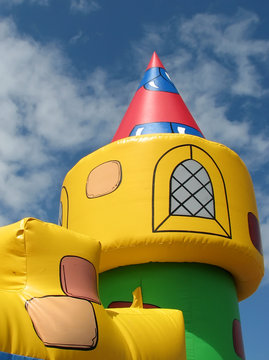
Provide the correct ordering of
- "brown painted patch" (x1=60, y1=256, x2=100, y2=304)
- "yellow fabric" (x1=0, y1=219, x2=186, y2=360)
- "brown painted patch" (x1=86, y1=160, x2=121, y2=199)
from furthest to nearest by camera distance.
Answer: "brown painted patch" (x1=86, y1=160, x2=121, y2=199) < "brown painted patch" (x1=60, y1=256, x2=100, y2=304) < "yellow fabric" (x1=0, y1=219, x2=186, y2=360)

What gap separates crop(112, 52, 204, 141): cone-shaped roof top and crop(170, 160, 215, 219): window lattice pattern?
0.81m

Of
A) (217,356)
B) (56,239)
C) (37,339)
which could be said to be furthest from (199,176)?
(37,339)

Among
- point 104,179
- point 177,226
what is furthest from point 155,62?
point 177,226

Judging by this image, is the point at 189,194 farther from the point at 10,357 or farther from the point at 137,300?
the point at 10,357

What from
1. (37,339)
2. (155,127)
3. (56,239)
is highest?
(155,127)

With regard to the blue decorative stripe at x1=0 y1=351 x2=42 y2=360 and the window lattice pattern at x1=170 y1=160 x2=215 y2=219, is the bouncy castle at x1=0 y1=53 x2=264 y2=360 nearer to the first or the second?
the window lattice pattern at x1=170 y1=160 x2=215 y2=219

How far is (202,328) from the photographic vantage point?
4.22 m

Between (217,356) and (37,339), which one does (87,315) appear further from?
(217,356)

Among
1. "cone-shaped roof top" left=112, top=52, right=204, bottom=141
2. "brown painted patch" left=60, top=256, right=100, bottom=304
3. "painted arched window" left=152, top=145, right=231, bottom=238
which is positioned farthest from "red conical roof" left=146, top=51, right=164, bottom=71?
"brown painted patch" left=60, top=256, right=100, bottom=304

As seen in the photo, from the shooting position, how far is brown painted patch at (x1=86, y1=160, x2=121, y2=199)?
4.54 m

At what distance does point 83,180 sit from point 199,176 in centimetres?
121

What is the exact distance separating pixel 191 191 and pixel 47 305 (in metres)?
2.41

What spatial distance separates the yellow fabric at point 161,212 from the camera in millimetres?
4227

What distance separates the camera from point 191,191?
14.5 ft
